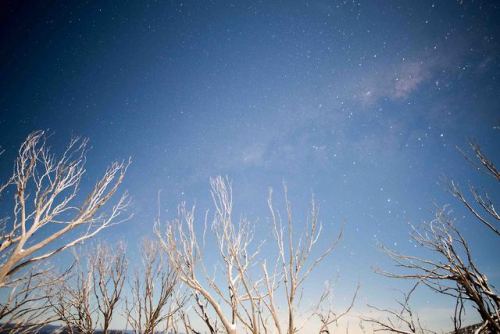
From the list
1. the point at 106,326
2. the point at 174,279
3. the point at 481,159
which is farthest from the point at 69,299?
the point at 481,159

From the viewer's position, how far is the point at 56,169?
569 cm

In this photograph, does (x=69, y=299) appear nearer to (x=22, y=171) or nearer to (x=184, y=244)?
(x=22, y=171)

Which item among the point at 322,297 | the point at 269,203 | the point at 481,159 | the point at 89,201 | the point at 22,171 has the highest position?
the point at 22,171

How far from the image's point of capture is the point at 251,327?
261 cm

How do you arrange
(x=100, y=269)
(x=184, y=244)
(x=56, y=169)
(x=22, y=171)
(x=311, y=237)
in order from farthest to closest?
(x=100, y=269) → (x=56, y=169) → (x=22, y=171) → (x=184, y=244) → (x=311, y=237)

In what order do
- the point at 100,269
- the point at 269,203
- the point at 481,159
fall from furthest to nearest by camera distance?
the point at 100,269, the point at 481,159, the point at 269,203

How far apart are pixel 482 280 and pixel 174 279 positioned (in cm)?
656

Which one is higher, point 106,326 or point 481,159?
point 481,159

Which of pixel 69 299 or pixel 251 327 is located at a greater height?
A: pixel 69 299

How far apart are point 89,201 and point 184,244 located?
292 centimetres

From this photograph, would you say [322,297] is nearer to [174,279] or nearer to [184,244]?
[184,244]

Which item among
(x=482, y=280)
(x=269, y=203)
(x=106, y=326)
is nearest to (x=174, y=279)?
(x=106, y=326)

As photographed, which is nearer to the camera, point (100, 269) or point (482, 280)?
point (482, 280)

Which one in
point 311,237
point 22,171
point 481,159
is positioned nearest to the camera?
point 311,237
